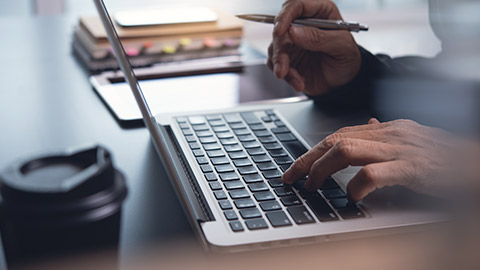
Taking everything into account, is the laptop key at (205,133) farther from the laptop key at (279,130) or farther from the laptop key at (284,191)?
the laptop key at (284,191)

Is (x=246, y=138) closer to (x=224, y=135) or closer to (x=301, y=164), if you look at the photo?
(x=224, y=135)

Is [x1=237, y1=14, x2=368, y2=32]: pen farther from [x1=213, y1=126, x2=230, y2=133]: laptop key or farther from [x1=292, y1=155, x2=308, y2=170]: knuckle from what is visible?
[x1=292, y1=155, x2=308, y2=170]: knuckle

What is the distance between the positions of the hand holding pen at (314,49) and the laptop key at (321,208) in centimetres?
40

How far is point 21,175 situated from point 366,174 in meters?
0.38

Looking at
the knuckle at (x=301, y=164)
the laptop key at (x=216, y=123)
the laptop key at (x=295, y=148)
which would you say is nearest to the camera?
the knuckle at (x=301, y=164)

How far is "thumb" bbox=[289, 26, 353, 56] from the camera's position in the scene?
3.23ft

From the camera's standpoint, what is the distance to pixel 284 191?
25.8 inches

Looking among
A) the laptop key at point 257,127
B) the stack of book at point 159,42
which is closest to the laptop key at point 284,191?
the laptop key at point 257,127

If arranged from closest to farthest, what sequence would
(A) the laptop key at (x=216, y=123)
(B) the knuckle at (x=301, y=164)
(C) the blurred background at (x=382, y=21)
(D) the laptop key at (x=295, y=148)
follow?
(B) the knuckle at (x=301, y=164)
(D) the laptop key at (x=295, y=148)
(A) the laptop key at (x=216, y=123)
(C) the blurred background at (x=382, y=21)

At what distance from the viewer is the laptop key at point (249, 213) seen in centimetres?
60

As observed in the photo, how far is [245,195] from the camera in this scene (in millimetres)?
646

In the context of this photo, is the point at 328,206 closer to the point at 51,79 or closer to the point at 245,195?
the point at 245,195

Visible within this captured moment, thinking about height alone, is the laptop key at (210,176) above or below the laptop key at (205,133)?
above

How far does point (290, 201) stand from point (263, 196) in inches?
1.3
